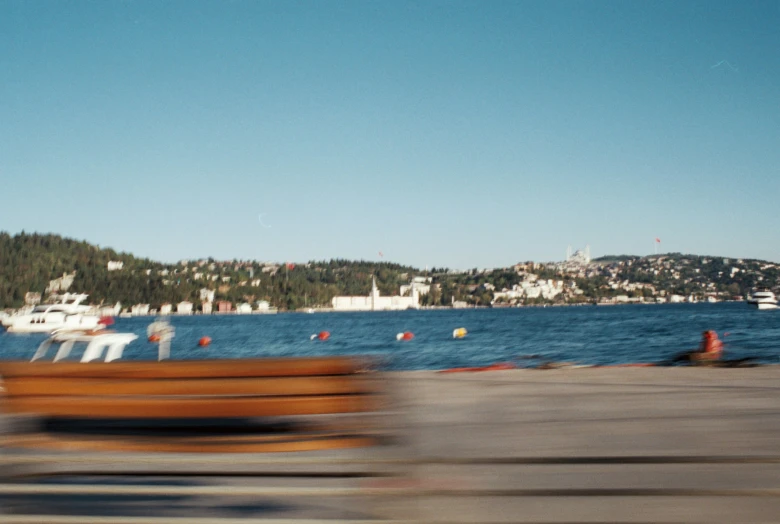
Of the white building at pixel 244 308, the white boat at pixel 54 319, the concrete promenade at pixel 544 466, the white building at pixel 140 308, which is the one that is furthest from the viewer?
the white building at pixel 244 308

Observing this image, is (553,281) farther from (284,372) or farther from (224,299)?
(284,372)

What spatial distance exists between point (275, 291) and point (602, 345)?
13368cm

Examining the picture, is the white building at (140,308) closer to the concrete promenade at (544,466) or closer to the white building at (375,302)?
the white building at (375,302)

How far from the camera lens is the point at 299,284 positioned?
174m

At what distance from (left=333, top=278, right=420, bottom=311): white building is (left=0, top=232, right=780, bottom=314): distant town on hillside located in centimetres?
23

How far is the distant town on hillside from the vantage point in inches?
5032

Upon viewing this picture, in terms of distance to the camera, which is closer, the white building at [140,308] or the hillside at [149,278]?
the hillside at [149,278]

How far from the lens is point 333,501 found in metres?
3.87

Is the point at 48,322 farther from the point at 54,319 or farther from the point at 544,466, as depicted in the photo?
the point at 544,466

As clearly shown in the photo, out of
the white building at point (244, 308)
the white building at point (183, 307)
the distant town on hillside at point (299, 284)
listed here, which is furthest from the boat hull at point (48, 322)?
the white building at point (244, 308)

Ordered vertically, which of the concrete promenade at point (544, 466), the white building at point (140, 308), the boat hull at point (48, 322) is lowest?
the concrete promenade at point (544, 466)

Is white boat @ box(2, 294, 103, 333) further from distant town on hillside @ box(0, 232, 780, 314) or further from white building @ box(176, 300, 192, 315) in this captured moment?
white building @ box(176, 300, 192, 315)

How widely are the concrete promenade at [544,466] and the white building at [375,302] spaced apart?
167 m

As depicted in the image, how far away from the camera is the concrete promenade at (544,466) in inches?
135
